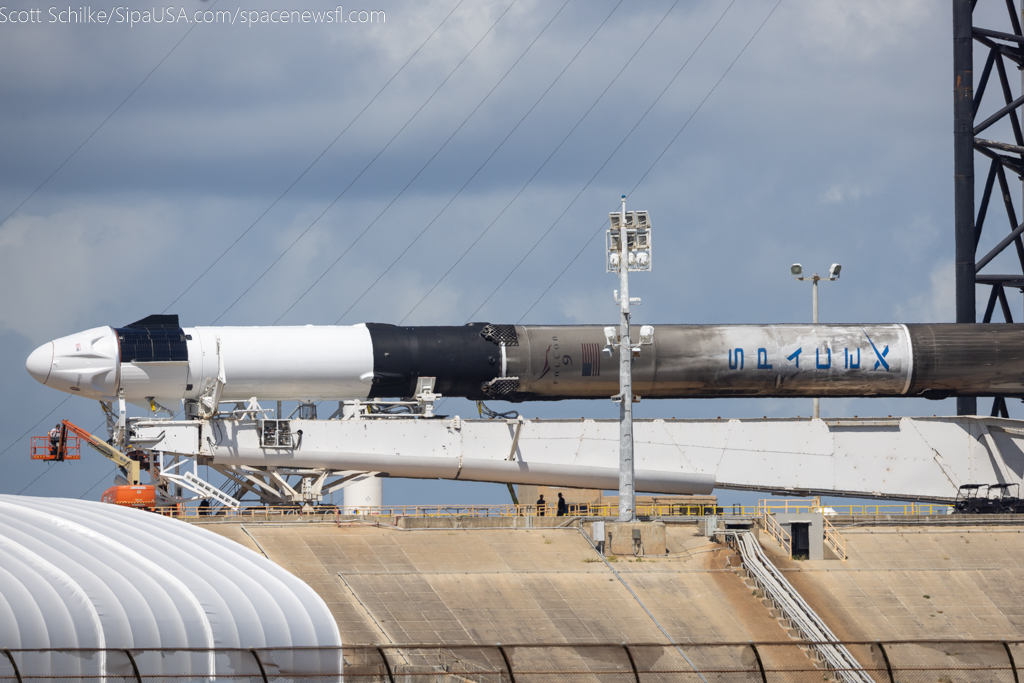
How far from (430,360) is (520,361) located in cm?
284

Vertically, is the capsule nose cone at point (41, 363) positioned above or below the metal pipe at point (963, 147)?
below

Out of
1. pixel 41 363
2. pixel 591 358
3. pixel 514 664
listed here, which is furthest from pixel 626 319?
pixel 41 363

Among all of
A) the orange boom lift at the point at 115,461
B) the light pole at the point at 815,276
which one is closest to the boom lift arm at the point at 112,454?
the orange boom lift at the point at 115,461

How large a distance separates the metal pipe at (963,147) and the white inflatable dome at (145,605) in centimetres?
3336

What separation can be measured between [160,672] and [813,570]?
→ 69.6 ft

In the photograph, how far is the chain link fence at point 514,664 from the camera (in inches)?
831

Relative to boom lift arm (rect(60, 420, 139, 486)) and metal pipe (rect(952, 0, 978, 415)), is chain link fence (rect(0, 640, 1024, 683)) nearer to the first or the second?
boom lift arm (rect(60, 420, 139, 486))

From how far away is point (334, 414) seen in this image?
42156 millimetres


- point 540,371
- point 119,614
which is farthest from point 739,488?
point 119,614

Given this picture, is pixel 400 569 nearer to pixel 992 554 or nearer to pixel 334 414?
pixel 334 414

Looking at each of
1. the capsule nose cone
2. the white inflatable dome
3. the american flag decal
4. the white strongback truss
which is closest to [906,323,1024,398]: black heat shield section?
the white strongback truss

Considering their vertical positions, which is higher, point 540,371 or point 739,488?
point 540,371

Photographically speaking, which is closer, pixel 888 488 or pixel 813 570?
pixel 813 570

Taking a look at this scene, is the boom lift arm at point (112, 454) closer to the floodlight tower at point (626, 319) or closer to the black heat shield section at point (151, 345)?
the black heat shield section at point (151, 345)
